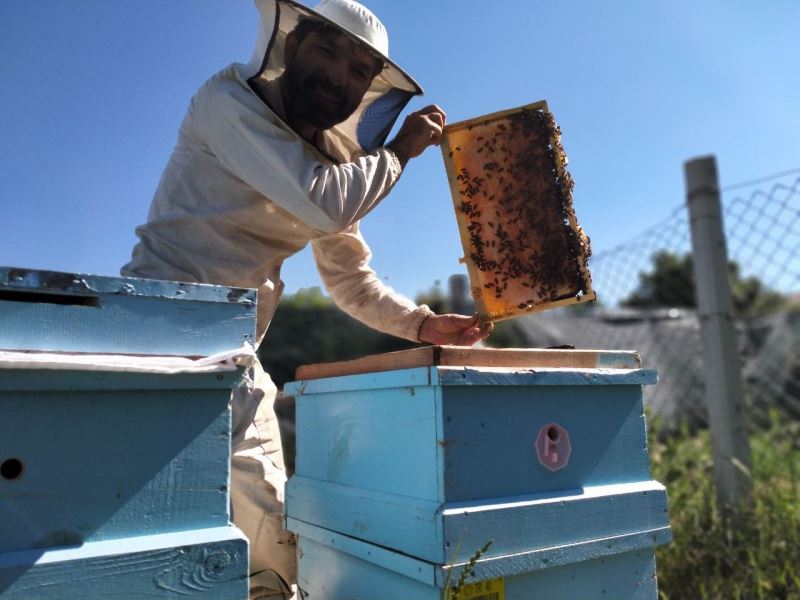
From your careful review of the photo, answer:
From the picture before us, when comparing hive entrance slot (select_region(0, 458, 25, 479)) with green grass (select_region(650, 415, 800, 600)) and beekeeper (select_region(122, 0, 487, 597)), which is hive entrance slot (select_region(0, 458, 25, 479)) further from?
green grass (select_region(650, 415, 800, 600))

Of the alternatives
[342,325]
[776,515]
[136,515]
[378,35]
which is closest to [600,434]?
[136,515]

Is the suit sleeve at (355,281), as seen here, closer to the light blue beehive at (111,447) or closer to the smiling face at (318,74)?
the smiling face at (318,74)

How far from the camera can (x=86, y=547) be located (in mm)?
1045

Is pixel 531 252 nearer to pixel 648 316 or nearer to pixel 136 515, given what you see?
pixel 136 515

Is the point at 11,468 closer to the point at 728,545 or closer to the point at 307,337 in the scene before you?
the point at 728,545

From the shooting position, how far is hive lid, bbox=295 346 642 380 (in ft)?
4.38

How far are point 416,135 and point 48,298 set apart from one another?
3.98ft

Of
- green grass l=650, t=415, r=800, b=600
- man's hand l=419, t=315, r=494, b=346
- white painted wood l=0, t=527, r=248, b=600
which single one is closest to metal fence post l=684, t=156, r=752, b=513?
green grass l=650, t=415, r=800, b=600

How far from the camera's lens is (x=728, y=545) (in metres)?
2.82

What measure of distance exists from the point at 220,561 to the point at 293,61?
4.65 feet

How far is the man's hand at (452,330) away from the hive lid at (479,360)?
0.51 m

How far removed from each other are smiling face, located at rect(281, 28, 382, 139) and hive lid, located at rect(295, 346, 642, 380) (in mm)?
773

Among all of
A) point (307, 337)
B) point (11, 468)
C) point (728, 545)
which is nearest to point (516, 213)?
point (11, 468)

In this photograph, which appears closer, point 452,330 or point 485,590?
point 485,590
